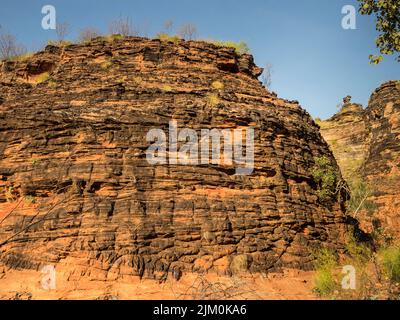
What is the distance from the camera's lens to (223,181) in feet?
42.2

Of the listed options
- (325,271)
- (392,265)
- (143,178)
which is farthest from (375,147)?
(143,178)

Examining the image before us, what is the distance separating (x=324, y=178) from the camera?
1506cm

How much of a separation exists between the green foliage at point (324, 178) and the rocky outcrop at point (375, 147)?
31.5 feet

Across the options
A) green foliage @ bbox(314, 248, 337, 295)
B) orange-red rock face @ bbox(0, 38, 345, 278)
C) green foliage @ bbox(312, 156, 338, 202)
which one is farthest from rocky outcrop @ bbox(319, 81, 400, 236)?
orange-red rock face @ bbox(0, 38, 345, 278)

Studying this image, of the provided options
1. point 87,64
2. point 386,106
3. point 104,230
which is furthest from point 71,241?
point 386,106

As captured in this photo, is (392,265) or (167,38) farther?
(167,38)

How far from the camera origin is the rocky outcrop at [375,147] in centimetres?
2766

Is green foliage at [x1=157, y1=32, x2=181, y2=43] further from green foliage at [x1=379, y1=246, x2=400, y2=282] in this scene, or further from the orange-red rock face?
green foliage at [x1=379, y1=246, x2=400, y2=282]

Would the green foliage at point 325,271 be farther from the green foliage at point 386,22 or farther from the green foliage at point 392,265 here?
the green foliage at point 386,22

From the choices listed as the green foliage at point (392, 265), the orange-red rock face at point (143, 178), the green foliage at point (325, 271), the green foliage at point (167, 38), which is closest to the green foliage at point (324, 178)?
the orange-red rock face at point (143, 178)

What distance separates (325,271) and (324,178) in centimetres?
479

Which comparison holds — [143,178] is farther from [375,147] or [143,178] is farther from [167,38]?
[375,147]

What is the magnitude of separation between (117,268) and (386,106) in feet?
108
